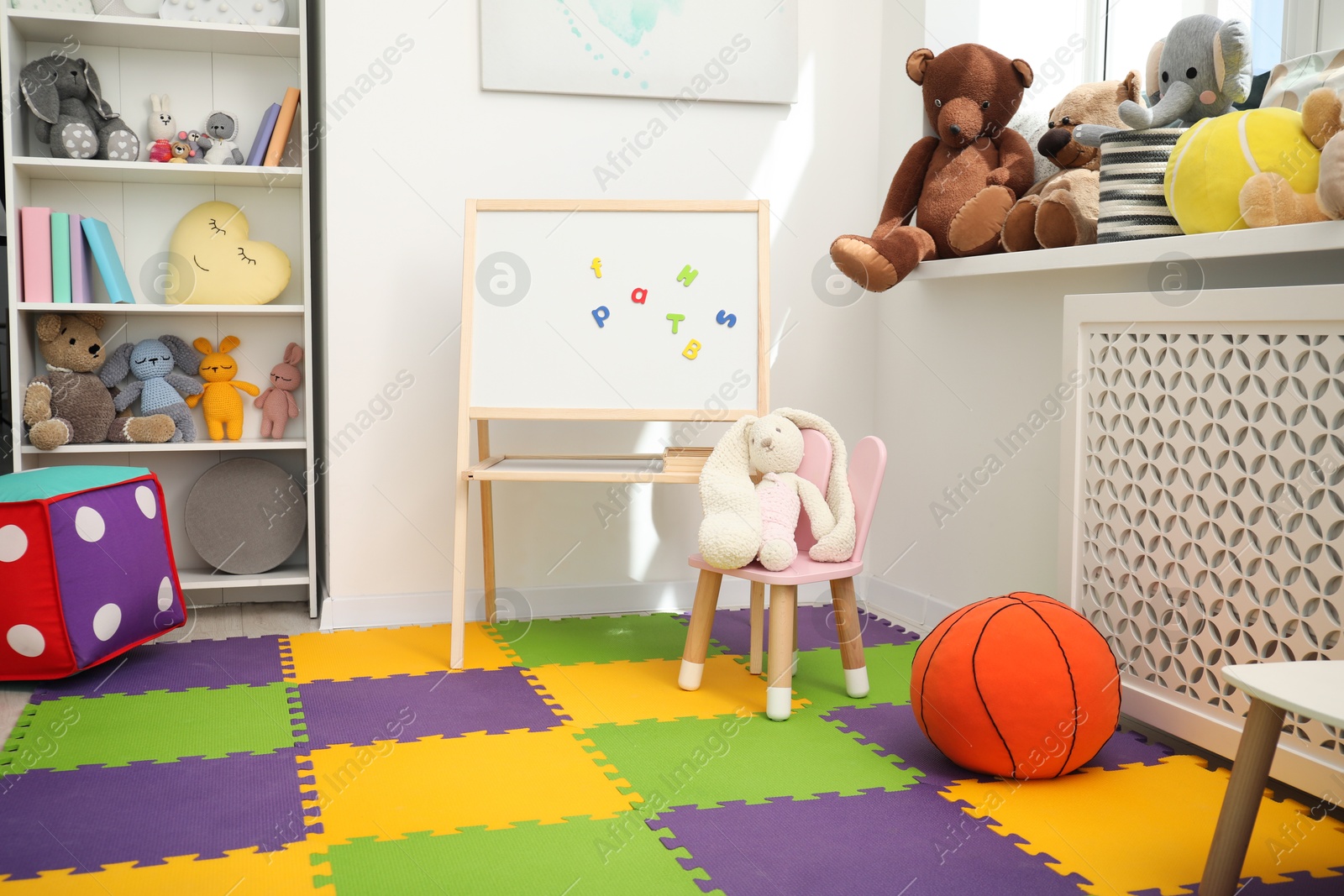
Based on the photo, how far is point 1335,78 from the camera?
191 centimetres

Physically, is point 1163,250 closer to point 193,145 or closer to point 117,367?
point 193,145

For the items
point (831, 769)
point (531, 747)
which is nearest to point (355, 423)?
point (531, 747)

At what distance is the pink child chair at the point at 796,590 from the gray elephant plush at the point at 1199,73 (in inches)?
31.1

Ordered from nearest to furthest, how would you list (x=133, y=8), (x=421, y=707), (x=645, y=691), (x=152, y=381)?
1. (x=421, y=707)
2. (x=645, y=691)
3. (x=133, y=8)
4. (x=152, y=381)

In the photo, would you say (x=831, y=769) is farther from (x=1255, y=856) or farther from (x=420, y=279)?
(x=420, y=279)

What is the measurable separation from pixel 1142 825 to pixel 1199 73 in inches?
52.2

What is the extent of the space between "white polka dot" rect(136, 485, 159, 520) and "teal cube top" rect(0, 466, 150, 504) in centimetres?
3

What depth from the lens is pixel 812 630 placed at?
9.12ft

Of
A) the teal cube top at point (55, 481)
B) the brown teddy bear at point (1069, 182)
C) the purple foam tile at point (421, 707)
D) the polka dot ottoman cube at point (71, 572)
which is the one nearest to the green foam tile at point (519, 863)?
the purple foam tile at point (421, 707)

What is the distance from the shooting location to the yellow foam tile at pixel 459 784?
164cm

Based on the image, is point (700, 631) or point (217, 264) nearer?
point (700, 631)

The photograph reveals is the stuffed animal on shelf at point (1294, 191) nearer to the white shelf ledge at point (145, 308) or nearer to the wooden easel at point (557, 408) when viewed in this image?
the wooden easel at point (557, 408)

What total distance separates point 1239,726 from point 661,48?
2.08 m

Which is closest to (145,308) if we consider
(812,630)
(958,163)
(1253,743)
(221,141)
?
(221,141)
